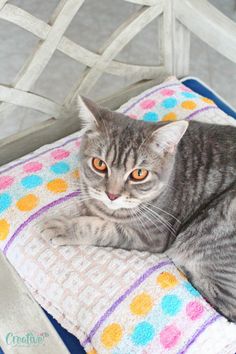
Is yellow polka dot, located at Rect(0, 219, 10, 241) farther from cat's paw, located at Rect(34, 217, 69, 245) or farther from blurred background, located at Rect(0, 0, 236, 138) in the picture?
blurred background, located at Rect(0, 0, 236, 138)

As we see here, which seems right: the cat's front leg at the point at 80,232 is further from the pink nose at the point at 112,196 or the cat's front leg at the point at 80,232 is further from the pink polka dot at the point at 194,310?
the pink polka dot at the point at 194,310

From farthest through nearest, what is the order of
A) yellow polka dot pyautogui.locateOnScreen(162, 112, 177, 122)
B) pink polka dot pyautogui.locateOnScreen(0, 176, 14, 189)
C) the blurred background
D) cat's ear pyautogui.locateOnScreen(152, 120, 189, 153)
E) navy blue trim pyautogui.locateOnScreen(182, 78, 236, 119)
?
the blurred background < navy blue trim pyautogui.locateOnScreen(182, 78, 236, 119) < yellow polka dot pyautogui.locateOnScreen(162, 112, 177, 122) < pink polka dot pyautogui.locateOnScreen(0, 176, 14, 189) < cat's ear pyautogui.locateOnScreen(152, 120, 189, 153)

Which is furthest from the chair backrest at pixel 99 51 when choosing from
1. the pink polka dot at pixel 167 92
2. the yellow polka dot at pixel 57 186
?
the yellow polka dot at pixel 57 186

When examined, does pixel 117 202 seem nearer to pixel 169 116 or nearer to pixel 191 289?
pixel 191 289

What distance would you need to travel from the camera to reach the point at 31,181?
1.17 meters

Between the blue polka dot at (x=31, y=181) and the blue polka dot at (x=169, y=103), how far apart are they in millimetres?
443

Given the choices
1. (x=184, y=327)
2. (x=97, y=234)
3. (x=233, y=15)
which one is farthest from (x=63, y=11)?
(x=233, y=15)

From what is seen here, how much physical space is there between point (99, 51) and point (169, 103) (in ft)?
0.82

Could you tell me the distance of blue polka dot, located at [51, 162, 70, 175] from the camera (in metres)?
1.20

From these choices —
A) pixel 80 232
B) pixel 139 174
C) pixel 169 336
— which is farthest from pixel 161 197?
pixel 169 336

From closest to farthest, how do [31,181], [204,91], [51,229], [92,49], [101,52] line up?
[51,229]
[31,181]
[101,52]
[204,91]
[92,49]

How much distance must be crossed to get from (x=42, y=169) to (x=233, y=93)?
128 cm

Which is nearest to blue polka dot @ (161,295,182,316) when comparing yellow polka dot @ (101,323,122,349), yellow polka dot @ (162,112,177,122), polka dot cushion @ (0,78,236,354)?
polka dot cushion @ (0,78,236,354)

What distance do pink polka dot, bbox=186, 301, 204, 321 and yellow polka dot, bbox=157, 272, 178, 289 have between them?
0.06m
